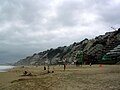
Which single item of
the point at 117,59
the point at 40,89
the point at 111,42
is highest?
the point at 111,42

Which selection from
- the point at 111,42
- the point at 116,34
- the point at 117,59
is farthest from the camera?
the point at 116,34

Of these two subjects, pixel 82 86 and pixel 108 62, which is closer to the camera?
pixel 82 86

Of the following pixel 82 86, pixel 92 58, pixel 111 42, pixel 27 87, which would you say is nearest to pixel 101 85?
pixel 82 86

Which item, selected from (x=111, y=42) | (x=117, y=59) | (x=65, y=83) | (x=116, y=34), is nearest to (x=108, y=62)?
(x=117, y=59)

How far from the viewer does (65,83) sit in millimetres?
24422

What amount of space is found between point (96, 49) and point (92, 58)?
14.0m

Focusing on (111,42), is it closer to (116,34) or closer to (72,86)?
(116,34)

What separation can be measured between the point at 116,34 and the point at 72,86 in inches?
3664

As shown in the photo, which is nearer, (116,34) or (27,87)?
(27,87)

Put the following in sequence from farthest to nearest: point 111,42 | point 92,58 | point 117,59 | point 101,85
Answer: point 111,42 → point 92,58 → point 117,59 → point 101,85

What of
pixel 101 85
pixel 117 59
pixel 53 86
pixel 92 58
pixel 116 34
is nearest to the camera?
pixel 101 85

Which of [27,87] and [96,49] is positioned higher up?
[96,49]

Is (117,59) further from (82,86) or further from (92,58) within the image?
(82,86)

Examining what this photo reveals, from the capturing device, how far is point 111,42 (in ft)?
336
